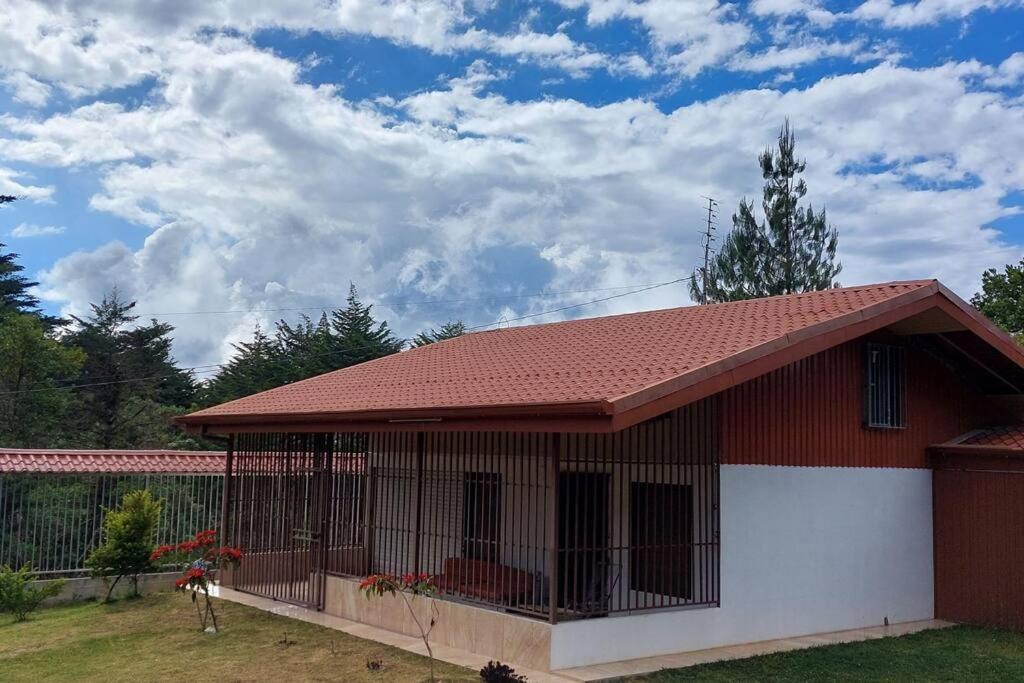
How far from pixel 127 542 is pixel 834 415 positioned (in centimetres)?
971

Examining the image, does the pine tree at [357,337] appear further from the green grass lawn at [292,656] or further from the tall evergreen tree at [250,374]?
the green grass lawn at [292,656]

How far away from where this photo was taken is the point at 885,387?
11.7 m

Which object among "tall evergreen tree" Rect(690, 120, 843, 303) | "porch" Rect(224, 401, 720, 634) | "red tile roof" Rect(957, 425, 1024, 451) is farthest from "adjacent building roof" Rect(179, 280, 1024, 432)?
"tall evergreen tree" Rect(690, 120, 843, 303)

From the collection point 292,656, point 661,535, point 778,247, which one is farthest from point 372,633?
point 778,247

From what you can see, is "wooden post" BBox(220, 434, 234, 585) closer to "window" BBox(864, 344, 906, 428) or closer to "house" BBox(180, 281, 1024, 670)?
"house" BBox(180, 281, 1024, 670)

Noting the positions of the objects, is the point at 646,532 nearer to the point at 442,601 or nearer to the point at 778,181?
the point at 442,601

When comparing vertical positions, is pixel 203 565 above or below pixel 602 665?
above

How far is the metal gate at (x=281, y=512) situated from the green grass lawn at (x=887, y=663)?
208 inches

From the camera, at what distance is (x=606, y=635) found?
8547mm

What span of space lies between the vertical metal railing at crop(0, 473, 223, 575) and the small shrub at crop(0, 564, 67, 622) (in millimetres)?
736

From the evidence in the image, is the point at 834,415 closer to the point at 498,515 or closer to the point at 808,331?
the point at 808,331

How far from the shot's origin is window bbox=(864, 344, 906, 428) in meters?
11.5

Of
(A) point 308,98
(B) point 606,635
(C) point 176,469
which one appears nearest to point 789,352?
(B) point 606,635

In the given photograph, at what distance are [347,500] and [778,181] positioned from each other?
26101 millimetres
